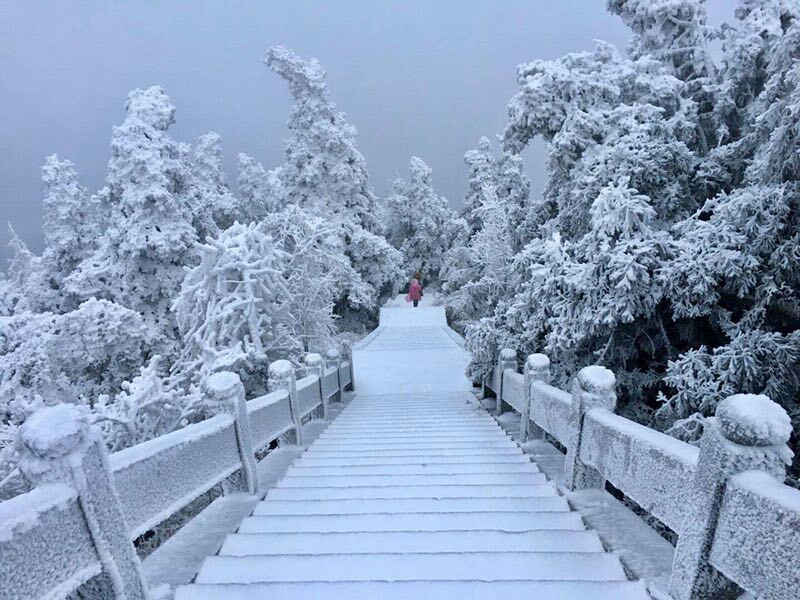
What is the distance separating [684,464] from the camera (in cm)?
203

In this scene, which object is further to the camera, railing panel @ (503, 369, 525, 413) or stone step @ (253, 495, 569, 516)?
railing panel @ (503, 369, 525, 413)

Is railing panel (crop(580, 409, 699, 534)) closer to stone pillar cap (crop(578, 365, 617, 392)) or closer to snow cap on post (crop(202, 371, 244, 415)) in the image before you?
stone pillar cap (crop(578, 365, 617, 392))

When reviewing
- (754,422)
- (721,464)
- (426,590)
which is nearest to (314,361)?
(426,590)

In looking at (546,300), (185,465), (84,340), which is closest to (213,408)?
(185,465)

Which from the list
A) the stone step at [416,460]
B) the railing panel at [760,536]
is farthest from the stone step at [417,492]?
the railing panel at [760,536]

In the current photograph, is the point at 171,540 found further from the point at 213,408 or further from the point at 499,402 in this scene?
the point at 499,402

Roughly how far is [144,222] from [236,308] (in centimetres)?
1079

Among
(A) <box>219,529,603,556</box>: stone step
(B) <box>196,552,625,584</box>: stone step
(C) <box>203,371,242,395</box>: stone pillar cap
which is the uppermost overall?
(C) <box>203,371,242,395</box>: stone pillar cap

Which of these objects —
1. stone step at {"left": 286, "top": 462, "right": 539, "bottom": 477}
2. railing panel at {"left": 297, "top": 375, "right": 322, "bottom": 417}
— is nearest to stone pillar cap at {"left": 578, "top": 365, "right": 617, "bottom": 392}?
stone step at {"left": 286, "top": 462, "right": 539, "bottom": 477}

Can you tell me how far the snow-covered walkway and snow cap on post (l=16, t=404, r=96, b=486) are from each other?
896 millimetres

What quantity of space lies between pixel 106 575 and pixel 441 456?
11.1 feet

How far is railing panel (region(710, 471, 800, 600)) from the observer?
4.66 ft

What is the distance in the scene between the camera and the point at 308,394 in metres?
6.58

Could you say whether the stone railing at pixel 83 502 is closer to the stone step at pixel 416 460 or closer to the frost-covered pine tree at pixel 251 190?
the stone step at pixel 416 460
